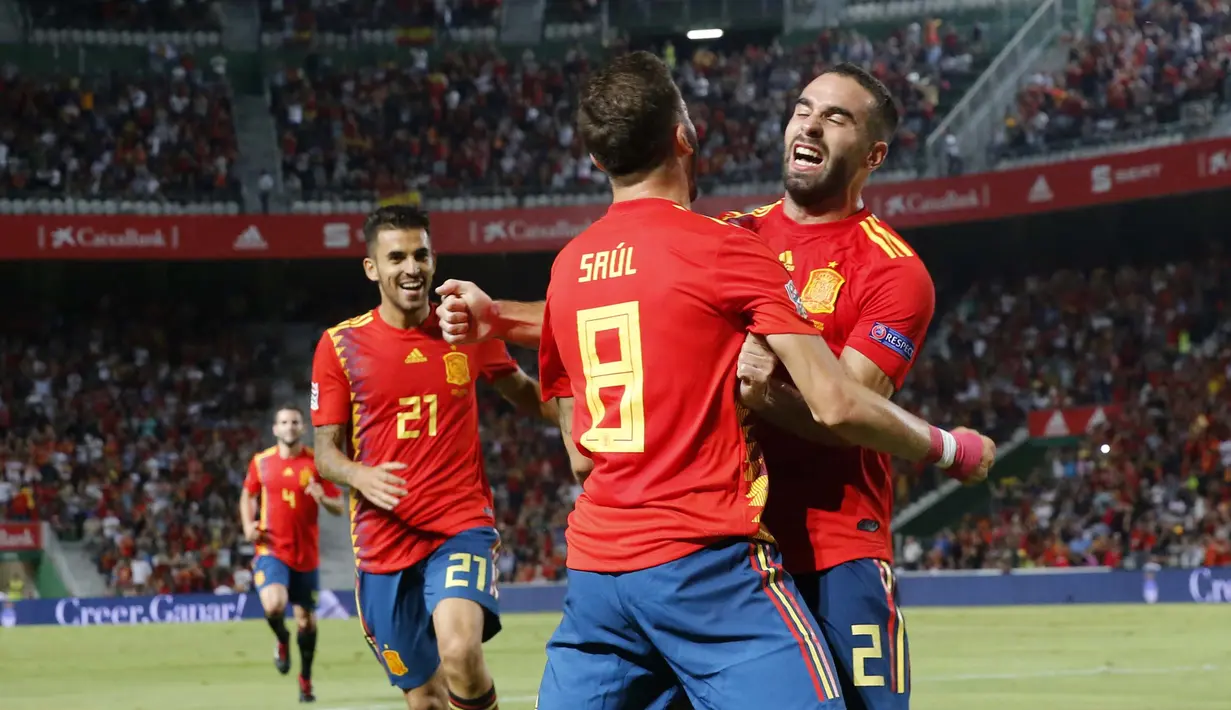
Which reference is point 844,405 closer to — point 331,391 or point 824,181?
point 824,181

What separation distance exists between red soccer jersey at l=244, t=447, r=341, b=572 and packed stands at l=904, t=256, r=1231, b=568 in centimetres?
1519

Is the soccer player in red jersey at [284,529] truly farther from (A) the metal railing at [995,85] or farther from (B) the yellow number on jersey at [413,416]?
(A) the metal railing at [995,85]

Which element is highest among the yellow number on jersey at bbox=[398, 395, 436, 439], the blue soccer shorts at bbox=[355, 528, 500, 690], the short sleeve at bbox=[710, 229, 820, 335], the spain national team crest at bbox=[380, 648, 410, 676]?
the short sleeve at bbox=[710, 229, 820, 335]

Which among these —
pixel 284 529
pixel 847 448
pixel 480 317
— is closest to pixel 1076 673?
pixel 284 529

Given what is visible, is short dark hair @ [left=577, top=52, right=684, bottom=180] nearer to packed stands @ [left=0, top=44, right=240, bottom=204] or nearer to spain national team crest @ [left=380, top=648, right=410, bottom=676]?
spain national team crest @ [left=380, top=648, right=410, bottom=676]

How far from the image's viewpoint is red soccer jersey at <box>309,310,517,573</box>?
8.56m

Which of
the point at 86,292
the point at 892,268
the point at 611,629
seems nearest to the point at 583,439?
the point at 611,629

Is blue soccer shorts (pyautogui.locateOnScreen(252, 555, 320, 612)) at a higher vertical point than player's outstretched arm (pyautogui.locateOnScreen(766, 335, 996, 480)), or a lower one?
lower

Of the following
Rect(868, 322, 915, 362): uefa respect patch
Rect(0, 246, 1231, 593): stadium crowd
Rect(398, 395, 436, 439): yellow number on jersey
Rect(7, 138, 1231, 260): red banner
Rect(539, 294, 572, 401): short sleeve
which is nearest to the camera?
Rect(539, 294, 572, 401): short sleeve

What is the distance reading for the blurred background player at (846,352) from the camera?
4938 millimetres

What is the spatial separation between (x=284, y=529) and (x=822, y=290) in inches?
477

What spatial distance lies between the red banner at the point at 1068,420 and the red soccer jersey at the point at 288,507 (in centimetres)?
1896

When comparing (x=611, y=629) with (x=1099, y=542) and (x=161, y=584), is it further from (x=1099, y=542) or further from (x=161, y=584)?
(x=161, y=584)

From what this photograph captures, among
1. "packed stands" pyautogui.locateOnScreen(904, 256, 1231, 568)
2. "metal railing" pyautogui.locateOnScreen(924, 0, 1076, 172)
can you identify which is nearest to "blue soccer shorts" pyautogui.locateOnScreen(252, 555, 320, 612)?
"packed stands" pyautogui.locateOnScreen(904, 256, 1231, 568)
